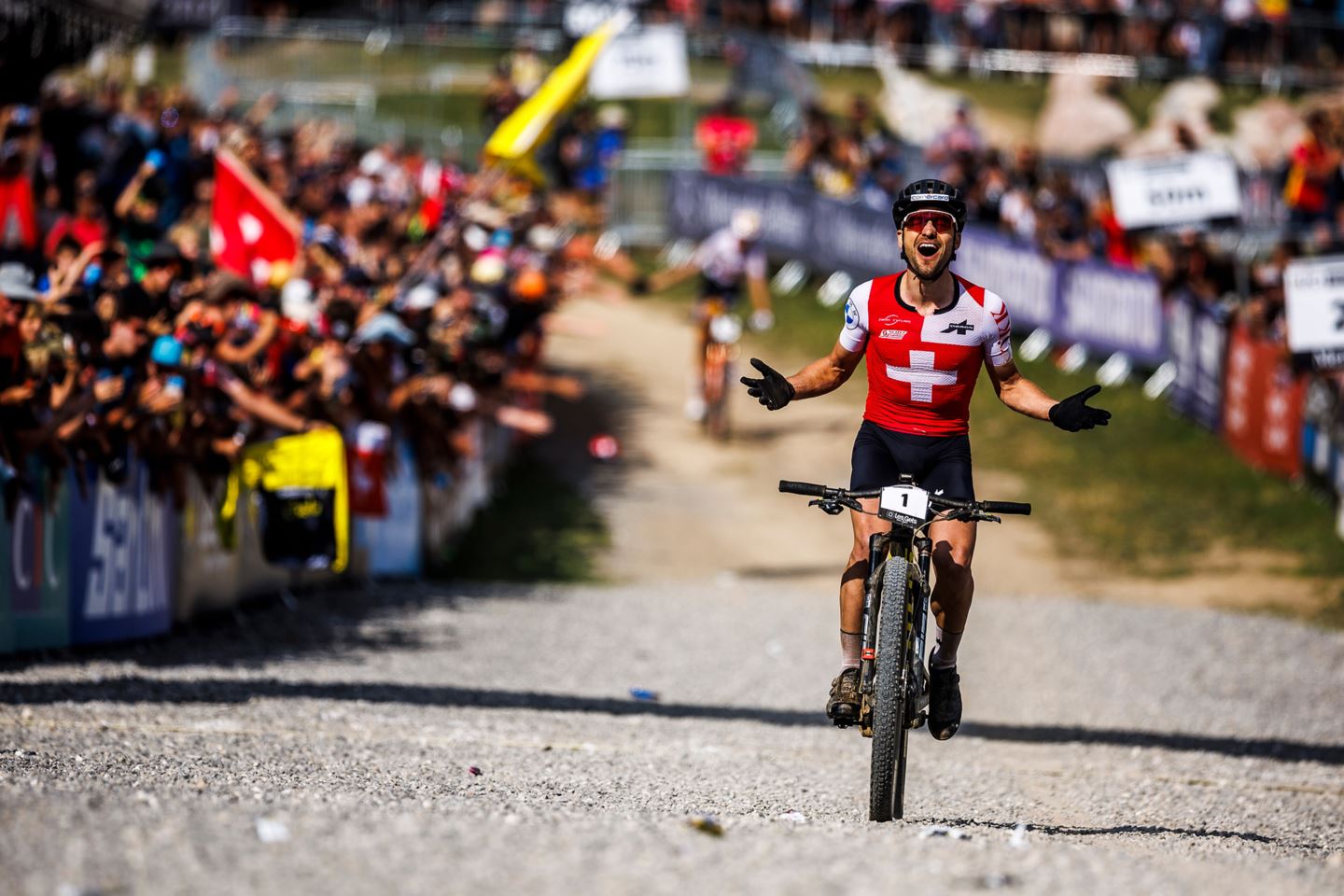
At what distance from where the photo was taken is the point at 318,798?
21.7 ft

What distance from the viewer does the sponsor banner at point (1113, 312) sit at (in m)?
22.0

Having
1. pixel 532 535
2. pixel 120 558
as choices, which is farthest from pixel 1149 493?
pixel 120 558

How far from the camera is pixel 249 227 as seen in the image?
13.5 metres

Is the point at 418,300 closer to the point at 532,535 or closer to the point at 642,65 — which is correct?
the point at 532,535

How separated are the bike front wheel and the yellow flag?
730 centimetres

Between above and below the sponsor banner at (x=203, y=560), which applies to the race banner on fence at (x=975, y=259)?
above

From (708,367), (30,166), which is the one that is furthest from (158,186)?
(708,367)

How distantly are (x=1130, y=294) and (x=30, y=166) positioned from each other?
44.3 ft

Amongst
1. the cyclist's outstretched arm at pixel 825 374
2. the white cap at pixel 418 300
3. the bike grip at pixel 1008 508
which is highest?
the white cap at pixel 418 300

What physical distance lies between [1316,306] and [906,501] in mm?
7841

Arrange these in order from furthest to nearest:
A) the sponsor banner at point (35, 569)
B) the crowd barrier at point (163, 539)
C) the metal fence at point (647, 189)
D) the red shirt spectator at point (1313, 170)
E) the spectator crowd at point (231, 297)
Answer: the metal fence at point (647, 189)
the red shirt spectator at point (1313, 170)
the spectator crowd at point (231, 297)
the crowd barrier at point (163, 539)
the sponsor banner at point (35, 569)

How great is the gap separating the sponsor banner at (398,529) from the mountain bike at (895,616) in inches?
286

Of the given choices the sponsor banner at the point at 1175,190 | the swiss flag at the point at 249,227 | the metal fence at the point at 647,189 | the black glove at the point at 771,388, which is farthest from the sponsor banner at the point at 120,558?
the metal fence at the point at 647,189

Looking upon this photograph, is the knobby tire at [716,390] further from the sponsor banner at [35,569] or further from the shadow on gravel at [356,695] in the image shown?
the sponsor banner at [35,569]
